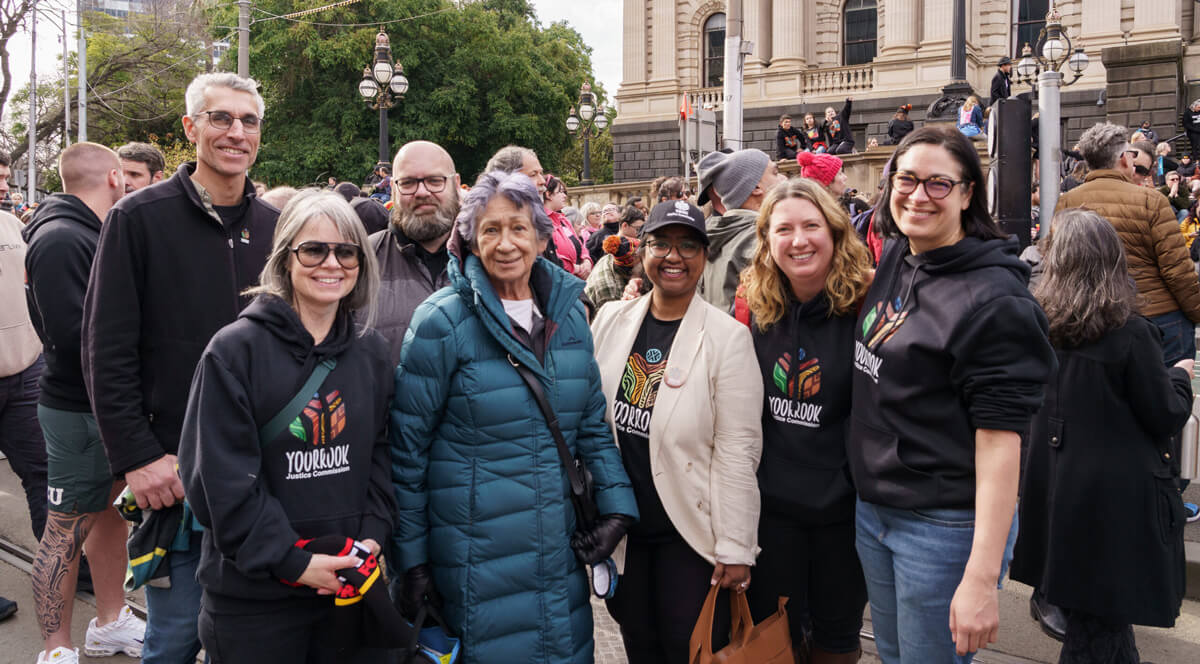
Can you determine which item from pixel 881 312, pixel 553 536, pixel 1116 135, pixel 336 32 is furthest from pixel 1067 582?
pixel 336 32

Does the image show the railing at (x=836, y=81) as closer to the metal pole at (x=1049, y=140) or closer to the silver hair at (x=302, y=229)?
the metal pole at (x=1049, y=140)

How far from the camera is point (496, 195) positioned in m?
2.89

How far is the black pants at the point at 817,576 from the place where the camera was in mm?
3049

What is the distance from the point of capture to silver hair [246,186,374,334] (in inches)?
107

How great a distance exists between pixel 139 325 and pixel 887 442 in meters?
2.46

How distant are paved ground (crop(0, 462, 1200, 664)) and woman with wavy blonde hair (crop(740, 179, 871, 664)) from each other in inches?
44.4

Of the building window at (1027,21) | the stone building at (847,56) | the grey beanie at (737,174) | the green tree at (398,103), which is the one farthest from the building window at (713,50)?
the grey beanie at (737,174)

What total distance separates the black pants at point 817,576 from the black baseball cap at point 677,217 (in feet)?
3.39

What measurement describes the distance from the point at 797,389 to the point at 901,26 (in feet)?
94.9

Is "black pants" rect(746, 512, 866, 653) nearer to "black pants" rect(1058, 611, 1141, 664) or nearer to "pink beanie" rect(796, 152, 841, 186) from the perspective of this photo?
"black pants" rect(1058, 611, 1141, 664)

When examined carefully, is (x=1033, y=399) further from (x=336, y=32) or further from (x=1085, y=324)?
(x=336, y=32)

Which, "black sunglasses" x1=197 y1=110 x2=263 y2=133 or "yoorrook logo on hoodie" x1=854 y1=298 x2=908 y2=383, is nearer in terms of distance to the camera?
"yoorrook logo on hoodie" x1=854 y1=298 x2=908 y2=383

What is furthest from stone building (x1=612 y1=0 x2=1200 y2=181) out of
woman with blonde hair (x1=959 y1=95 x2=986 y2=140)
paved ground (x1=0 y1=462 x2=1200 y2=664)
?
paved ground (x1=0 y1=462 x2=1200 y2=664)

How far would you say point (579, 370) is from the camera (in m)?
2.92
